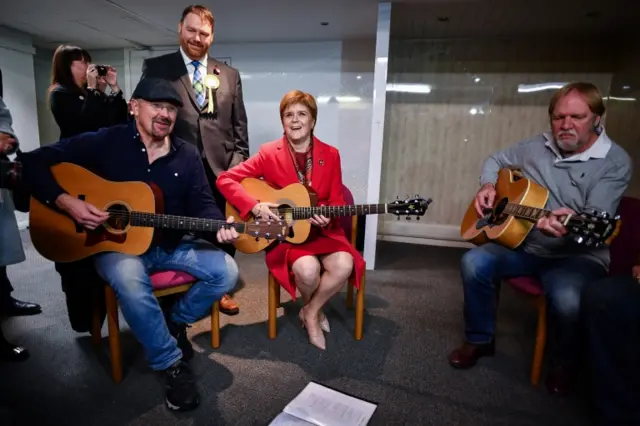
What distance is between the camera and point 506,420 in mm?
1727

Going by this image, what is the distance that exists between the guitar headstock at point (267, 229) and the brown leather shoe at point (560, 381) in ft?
4.99

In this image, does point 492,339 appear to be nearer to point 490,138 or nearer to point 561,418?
point 561,418

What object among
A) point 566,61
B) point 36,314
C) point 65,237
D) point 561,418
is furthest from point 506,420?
point 566,61

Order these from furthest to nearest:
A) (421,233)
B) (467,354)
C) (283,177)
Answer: (421,233) < (283,177) < (467,354)

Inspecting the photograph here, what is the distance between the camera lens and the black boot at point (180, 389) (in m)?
1.71

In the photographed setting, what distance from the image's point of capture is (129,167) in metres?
1.92

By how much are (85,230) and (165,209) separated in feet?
1.20

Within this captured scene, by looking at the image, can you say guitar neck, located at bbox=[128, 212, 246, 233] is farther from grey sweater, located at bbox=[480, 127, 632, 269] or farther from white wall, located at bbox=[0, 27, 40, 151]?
white wall, located at bbox=[0, 27, 40, 151]

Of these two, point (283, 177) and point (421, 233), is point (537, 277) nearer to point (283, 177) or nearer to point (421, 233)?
point (283, 177)

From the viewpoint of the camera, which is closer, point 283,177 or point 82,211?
point 82,211

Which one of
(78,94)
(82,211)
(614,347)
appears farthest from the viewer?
(78,94)

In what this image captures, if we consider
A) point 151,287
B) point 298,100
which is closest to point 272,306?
point 151,287

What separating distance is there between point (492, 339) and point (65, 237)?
2271mm

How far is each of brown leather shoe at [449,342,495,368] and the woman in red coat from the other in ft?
2.14
